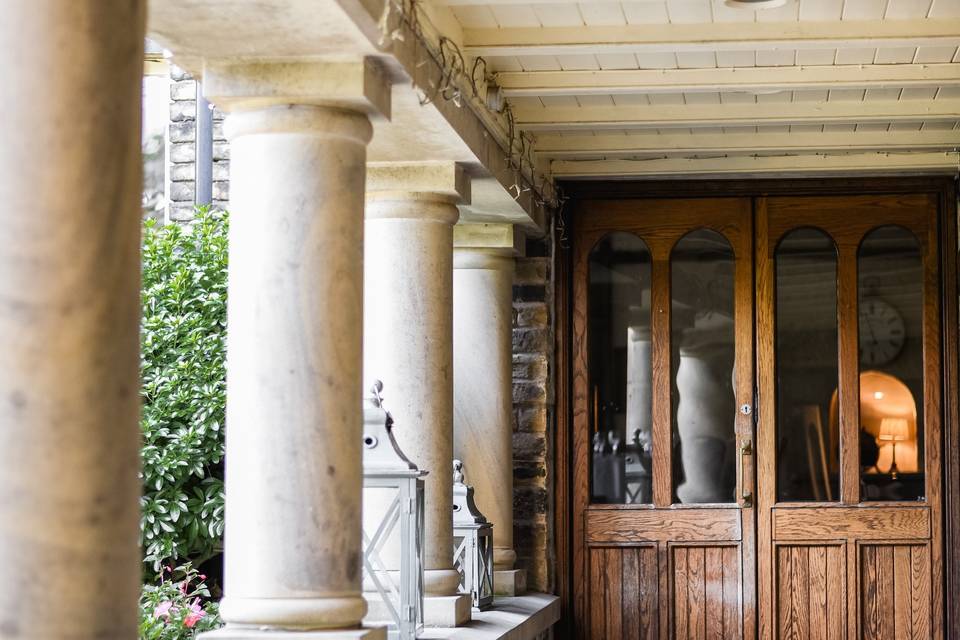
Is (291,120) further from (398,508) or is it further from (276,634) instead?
(398,508)

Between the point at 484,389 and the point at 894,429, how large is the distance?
2131 mm

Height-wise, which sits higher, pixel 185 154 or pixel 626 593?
pixel 185 154

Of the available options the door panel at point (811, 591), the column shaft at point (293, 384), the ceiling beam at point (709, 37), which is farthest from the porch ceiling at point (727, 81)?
the door panel at point (811, 591)

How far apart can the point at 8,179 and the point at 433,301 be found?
11.5ft

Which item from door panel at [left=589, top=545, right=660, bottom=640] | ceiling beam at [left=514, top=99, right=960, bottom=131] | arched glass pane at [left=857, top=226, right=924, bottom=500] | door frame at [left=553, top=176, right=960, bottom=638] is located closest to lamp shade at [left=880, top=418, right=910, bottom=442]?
arched glass pane at [left=857, top=226, right=924, bottom=500]

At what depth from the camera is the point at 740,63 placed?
5.43 meters

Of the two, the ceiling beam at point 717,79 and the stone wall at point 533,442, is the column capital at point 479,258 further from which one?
the ceiling beam at point 717,79

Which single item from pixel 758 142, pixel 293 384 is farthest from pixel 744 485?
pixel 293 384

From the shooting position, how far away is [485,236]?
684 cm

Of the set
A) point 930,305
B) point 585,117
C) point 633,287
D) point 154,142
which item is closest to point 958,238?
point 930,305

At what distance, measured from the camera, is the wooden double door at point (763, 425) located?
23.7ft

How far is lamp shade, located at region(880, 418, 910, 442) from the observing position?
288 inches

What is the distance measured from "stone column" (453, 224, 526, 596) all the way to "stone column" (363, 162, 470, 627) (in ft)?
4.25

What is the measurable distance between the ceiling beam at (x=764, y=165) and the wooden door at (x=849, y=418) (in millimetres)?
338
